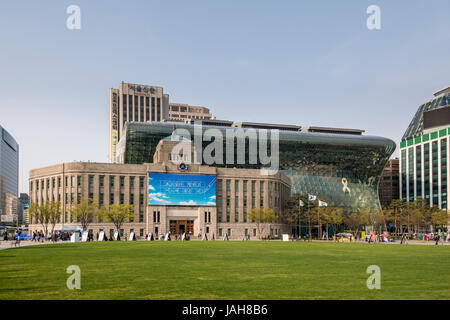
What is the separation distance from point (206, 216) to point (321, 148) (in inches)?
2181

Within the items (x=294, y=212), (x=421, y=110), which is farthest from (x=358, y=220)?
(x=421, y=110)

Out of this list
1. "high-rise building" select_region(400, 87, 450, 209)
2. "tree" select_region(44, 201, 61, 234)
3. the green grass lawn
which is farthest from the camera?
"high-rise building" select_region(400, 87, 450, 209)

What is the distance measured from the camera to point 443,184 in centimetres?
16688

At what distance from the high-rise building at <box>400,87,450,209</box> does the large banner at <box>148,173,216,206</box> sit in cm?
9423

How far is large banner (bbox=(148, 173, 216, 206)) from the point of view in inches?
4296

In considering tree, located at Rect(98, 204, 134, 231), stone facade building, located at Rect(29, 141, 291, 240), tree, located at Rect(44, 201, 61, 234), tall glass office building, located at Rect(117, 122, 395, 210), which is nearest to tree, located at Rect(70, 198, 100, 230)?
stone facade building, located at Rect(29, 141, 291, 240)

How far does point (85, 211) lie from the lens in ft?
321

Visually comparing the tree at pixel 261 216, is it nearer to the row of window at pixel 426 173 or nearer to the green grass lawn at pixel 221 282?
the row of window at pixel 426 173

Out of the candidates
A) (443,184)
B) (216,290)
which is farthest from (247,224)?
(216,290)

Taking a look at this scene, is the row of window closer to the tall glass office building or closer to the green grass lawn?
the tall glass office building

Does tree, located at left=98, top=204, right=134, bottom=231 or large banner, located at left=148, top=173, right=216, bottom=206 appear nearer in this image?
tree, located at left=98, top=204, right=134, bottom=231
